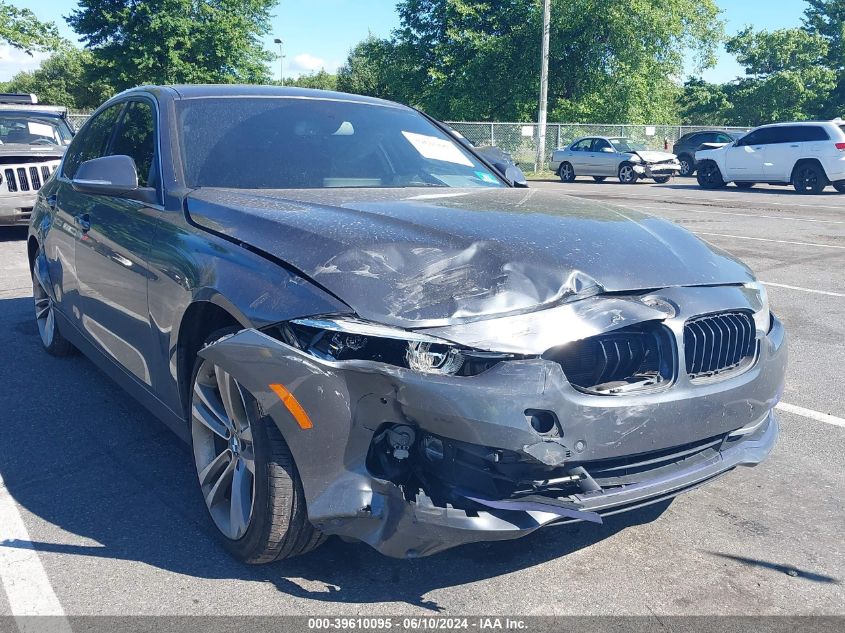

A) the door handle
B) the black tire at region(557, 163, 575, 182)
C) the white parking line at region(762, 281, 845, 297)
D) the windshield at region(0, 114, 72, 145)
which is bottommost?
the black tire at region(557, 163, 575, 182)

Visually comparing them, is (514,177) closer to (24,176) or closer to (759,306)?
(759,306)

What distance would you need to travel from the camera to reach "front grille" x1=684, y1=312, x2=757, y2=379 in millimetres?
2660

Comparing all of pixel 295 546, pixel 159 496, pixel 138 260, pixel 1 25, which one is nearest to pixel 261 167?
pixel 138 260

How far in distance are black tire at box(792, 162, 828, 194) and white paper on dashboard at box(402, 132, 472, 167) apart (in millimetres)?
18219

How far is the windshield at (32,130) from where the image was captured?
1172 cm

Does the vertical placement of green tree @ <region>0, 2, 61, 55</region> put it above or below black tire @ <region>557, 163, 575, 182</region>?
above

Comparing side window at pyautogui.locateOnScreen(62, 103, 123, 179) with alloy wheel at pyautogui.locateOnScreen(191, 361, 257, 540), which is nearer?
alloy wheel at pyautogui.locateOnScreen(191, 361, 257, 540)

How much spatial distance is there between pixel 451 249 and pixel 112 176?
5.77ft

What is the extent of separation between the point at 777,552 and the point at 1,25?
34387 mm

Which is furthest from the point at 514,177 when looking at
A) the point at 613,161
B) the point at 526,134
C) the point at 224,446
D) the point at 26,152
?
the point at 526,134

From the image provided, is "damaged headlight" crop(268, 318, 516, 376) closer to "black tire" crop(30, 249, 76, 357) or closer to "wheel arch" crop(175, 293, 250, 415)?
"wheel arch" crop(175, 293, 250, 415)

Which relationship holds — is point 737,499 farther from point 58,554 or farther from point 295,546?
point 58,554

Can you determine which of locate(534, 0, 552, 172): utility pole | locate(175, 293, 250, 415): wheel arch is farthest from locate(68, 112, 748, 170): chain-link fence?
locate(175, 293, 250, 415): wheel arch

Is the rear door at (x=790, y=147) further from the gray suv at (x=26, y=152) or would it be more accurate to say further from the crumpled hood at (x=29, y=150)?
the crumpled hood at (x=29, y=150)
